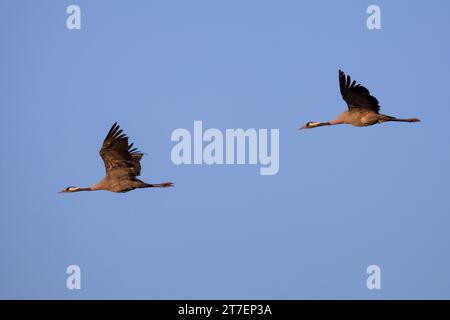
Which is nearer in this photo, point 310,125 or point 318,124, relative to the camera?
point 318,124

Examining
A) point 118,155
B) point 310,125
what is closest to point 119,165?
point 118,155

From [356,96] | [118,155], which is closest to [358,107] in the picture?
[356,96]

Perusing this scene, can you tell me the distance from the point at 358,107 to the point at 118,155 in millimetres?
7127

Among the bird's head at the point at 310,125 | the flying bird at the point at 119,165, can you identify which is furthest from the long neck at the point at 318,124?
the flying bird at the point at 119,165

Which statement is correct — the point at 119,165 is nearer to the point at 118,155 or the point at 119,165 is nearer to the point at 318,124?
the point at 118,155

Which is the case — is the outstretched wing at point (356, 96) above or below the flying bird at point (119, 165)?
above

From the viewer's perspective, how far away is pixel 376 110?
42.1 m

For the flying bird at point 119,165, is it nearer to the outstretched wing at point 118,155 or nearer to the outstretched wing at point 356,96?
the outstretched wing at point 118,155

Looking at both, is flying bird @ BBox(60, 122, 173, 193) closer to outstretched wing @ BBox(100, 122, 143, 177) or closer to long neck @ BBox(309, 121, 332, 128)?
outstretched wing @ BBox(100, 122, 143, 177)

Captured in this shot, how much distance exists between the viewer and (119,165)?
41.4m

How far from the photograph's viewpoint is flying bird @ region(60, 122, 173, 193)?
4069 cm

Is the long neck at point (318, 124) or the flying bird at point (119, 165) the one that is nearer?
the flying bird at point (119, 165)

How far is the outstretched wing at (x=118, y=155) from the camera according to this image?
40.7 meters

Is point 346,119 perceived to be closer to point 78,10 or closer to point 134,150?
point 134,150
